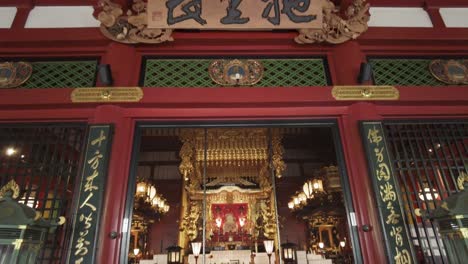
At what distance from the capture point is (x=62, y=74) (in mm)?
4355

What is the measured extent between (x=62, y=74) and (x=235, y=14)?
257cm

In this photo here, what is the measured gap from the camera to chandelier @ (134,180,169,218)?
789cm

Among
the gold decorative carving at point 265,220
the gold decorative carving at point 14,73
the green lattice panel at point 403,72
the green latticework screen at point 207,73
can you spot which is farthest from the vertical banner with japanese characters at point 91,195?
the gold decorative carving at point 265,220

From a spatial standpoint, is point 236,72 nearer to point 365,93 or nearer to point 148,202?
point 365,93

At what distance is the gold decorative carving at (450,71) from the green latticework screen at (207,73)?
1602 mm

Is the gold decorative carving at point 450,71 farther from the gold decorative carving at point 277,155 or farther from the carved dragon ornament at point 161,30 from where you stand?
the gold decorative carving at point 277,155

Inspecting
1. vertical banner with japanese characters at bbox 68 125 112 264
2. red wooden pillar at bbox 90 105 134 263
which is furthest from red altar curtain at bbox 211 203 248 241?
vertical banner with japanese characters at bbox 68 125 112 264

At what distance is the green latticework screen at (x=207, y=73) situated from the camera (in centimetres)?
436

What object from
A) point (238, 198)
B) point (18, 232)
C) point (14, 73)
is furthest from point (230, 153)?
point (18, 232)

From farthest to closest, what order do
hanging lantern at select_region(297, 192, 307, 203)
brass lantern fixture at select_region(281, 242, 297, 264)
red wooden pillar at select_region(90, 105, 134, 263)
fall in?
hanging lantern at select_region(297, 192, 307, 203) → brass lantern fixture at select_region(281, 242, 297, 264) → red wooden pillar at select_region(90, 105, 134, 263)

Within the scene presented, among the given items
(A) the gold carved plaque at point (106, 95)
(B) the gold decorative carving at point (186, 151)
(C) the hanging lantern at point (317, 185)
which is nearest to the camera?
(A) the gold carved plaque at point (106, 95)

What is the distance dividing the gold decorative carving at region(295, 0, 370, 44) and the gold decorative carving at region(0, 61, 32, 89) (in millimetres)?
3822

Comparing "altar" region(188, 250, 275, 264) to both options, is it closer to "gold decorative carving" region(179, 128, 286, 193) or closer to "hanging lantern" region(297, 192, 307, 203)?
"hanging lantern" region(297, 192, 307, 203)

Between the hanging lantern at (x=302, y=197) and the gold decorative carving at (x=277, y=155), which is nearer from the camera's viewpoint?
the gold decorative carving at (x=277, y=155)
